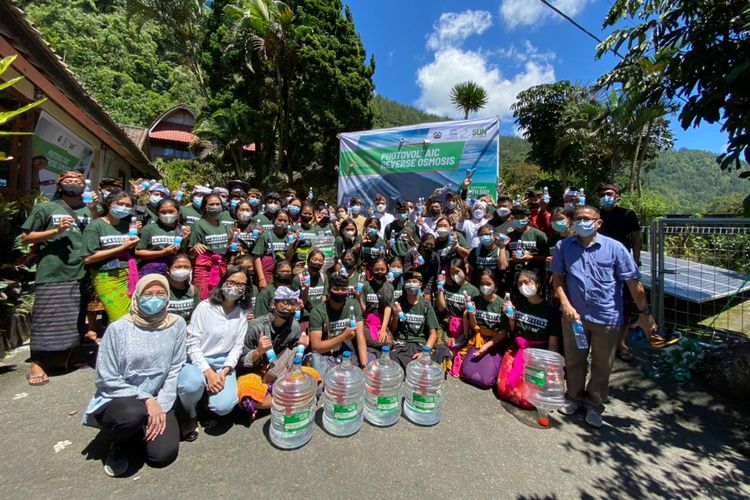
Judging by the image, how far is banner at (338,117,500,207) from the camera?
24.2ft

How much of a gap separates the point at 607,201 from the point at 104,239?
17.8 feet

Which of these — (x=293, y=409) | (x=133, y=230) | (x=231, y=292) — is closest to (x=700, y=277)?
(x=293, y=409)

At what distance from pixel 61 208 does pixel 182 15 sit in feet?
54.8

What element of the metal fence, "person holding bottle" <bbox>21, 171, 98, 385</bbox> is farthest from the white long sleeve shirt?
the metal fence

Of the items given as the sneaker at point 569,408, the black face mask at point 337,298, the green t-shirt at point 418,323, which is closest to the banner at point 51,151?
the black face mask at point 337,298

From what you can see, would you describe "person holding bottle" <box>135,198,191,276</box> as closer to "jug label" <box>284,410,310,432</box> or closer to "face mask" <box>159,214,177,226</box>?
"face mask" <box>159,214,177,226</box>

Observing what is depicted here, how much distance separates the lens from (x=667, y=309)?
5.18m

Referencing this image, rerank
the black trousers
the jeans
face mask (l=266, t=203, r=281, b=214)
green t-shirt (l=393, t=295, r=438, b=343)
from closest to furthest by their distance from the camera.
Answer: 1. the black trousers
2. the jeans
3. green t-shirt (l=393, t=295, r=438, b=343)
4. face mask (l=266, t=203, r=281, b=214)

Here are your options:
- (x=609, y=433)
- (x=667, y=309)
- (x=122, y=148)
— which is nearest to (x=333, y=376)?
(x=609, y=433)

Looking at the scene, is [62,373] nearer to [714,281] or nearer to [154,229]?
[154,229]

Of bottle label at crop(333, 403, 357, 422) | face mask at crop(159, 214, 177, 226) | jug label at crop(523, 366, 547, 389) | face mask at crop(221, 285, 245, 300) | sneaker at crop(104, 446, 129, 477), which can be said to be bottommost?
sneaker at crop(104, 446, 129, 477)

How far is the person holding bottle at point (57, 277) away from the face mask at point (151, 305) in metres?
1.71

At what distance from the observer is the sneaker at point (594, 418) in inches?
126

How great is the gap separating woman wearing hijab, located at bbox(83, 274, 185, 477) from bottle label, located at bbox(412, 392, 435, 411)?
1.94m
